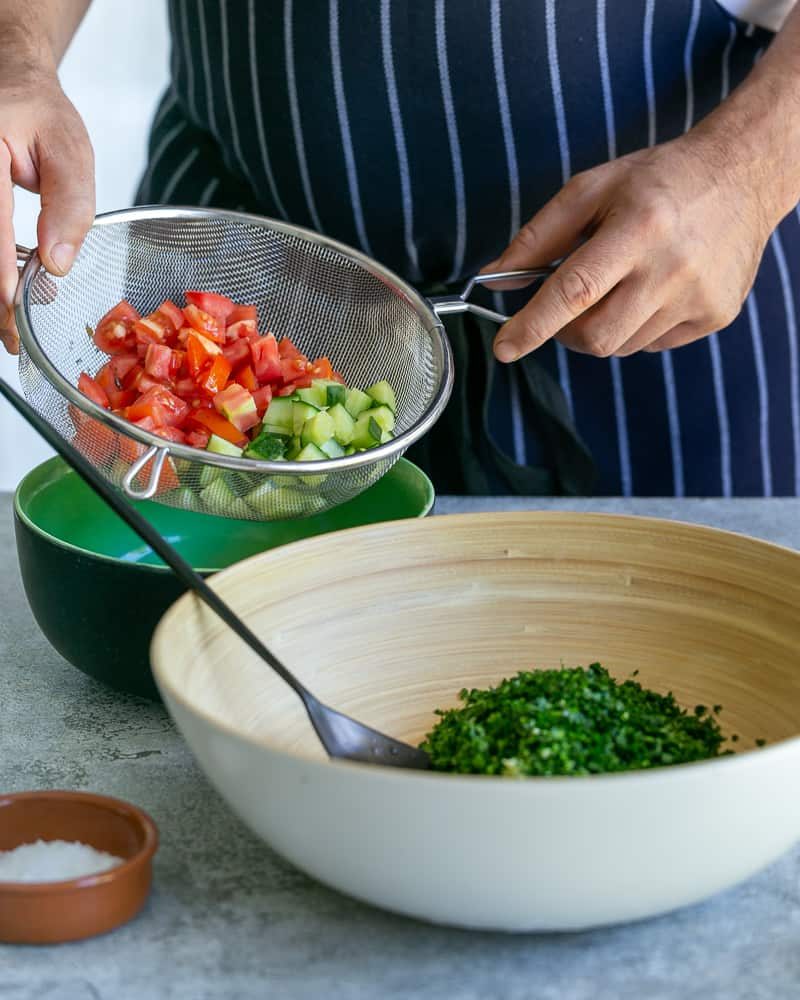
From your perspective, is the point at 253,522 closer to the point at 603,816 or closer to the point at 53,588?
the point at 53,588

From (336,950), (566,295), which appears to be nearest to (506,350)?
(566,295)

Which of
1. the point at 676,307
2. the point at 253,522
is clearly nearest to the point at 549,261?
the point at 676,307

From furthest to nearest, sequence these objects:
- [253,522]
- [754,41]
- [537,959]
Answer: [754,41] < [253,522] < [537,959]

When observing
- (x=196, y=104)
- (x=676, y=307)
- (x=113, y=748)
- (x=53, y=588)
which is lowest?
(x=113, y=748)

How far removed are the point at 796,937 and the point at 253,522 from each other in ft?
2.26

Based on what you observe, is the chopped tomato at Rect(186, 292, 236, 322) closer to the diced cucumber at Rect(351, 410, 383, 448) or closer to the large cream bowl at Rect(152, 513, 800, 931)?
the diced cucumber at Rect(351, 410, 383, 448)

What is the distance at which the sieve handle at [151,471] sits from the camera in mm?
1055

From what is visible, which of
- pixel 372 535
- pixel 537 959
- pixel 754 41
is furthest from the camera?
pixel 754 41

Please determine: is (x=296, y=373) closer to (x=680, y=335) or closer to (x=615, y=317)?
(x=615, y=317)

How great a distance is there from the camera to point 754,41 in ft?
5.24

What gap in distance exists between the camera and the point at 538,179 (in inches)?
62.3

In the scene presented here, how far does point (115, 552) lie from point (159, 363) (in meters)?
0.19

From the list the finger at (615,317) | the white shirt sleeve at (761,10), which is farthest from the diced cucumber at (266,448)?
the white shirt sleeve at (761,10)

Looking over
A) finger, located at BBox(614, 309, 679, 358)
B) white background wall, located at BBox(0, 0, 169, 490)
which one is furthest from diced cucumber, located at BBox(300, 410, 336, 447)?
white background wall, located at BBox(0, 0, 169, 490)
